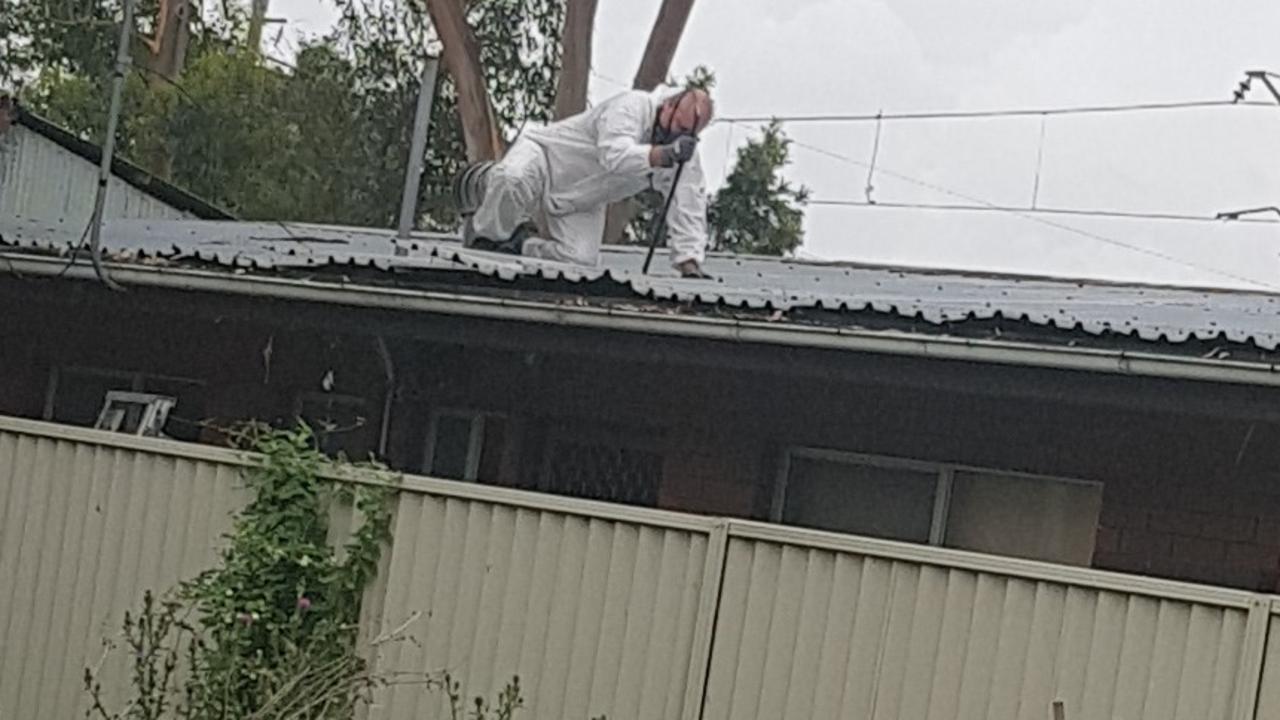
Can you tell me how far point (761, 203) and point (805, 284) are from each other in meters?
20.9

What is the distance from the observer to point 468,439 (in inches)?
347

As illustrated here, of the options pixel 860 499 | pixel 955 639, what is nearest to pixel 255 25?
pixel 860 499

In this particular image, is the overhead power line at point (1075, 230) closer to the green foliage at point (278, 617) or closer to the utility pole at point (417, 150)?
the utility pole at point (417, 150)

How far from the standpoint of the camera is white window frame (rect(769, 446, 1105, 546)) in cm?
735

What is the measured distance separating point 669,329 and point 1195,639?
8.63ft

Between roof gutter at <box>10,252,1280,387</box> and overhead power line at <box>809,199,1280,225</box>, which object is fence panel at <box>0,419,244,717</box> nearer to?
roof gutter at <box>10,252,1280,387</box>

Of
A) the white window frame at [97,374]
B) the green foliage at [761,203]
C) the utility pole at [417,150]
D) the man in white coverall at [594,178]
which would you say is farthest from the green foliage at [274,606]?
the green foliage at [761,203]

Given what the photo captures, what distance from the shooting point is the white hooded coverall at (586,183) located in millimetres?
9266

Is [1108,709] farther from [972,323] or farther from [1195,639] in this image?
[972,323]

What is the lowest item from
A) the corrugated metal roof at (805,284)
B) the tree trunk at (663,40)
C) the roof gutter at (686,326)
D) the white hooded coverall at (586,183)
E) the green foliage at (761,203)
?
the roof gutter at (686,326)


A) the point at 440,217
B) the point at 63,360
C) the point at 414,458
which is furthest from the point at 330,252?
the point at 440,217

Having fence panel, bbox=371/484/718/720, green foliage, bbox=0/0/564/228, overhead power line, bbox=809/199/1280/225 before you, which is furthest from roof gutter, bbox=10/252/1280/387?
green foliage, bbox=0/0/564/228

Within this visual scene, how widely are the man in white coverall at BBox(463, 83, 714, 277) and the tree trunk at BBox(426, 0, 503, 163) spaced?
1095 cm

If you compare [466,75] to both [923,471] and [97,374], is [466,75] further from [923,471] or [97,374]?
[923,471]
